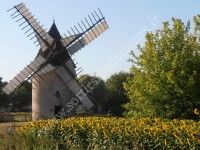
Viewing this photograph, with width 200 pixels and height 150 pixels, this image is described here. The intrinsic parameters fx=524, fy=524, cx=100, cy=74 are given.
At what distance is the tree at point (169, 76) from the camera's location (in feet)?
68.9

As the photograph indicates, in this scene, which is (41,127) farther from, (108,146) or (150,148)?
(150,148)

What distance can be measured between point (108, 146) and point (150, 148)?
4.61ft

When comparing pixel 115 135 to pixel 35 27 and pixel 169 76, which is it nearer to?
pixel 169 76

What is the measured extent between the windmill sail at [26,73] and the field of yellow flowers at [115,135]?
67.4 ft

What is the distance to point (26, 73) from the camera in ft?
127

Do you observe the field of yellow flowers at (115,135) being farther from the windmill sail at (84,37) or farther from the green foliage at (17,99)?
the green foliage at (17,99)

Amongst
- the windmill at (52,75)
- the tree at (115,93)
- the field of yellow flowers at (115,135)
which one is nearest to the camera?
the field of yellow flowers at (115,135)

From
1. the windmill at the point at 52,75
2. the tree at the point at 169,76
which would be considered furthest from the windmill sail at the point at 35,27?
the tree at the point at 169,76

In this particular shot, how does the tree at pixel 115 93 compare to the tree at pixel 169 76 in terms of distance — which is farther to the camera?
the tree at pixel 115 93

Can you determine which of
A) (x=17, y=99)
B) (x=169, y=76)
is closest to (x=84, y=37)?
(x=169, y=76)

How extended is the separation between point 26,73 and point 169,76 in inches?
787

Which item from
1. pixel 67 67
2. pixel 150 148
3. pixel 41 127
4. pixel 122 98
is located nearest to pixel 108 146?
pixel 150 148

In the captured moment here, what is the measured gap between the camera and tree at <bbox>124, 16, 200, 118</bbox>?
21.0 metres

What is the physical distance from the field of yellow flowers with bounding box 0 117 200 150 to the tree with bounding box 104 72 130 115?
50861 mm
